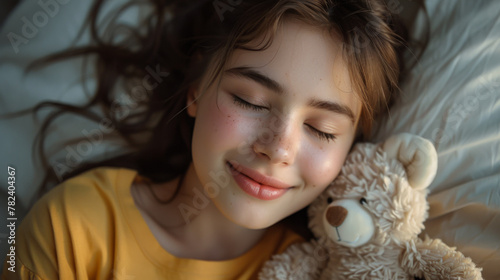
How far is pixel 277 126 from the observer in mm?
811

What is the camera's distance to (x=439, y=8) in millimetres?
1073

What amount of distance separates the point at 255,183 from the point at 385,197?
0.86ft

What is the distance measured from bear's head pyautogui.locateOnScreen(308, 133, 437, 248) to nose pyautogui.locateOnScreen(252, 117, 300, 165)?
0.15 meters

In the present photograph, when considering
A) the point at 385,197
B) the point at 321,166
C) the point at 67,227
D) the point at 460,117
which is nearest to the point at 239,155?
the point at 321,166

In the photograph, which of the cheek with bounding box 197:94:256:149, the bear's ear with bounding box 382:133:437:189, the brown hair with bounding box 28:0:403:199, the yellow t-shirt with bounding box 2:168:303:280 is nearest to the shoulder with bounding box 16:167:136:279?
the yellow t-shirt with bounding box 2:168:303:280

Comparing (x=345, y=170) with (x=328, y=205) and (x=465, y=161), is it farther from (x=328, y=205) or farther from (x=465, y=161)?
(x=465, y=161)

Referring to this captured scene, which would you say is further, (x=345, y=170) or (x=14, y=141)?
(x=14, y=141)

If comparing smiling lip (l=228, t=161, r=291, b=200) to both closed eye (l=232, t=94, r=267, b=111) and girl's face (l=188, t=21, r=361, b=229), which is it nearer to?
girl's face (l=188, t=21, r=361, b=229)

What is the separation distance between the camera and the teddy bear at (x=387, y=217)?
0.82 metres

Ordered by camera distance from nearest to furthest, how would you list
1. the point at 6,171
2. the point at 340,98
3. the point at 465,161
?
the point at 340,98 < the point at 465,161 < the point at 6,171

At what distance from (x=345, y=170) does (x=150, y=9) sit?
29.3 inches

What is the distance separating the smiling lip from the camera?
33.6 inches

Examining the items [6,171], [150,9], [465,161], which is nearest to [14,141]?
[6,171]

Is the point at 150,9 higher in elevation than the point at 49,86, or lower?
higher
